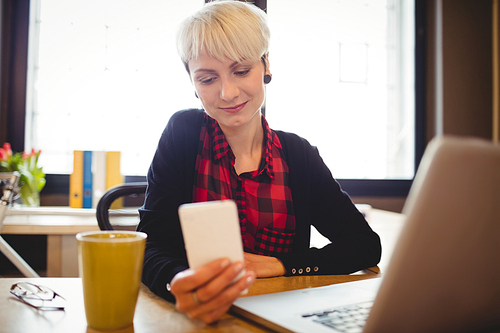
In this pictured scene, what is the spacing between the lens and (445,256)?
1.31ft

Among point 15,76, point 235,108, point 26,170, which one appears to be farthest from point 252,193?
point 15,76

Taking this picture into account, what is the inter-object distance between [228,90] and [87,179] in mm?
1233

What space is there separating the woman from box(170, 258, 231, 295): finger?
0.22 metres

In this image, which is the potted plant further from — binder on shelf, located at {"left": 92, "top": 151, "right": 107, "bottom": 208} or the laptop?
the laptop

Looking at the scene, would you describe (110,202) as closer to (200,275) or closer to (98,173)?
(98,173)

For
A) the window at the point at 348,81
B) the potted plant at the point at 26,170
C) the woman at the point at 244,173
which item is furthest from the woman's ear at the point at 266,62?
the window at the point at 348,81

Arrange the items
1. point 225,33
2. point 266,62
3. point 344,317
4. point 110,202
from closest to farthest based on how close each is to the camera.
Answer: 1. point 344,317
2. point 225,33
3. point 266,62
4. point 110,202

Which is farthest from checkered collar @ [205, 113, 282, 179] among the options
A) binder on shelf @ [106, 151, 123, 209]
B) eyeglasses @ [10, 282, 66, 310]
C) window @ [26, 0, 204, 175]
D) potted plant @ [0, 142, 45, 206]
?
window @ [26, 0, 204, 175]

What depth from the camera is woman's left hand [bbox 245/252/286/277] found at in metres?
0.81

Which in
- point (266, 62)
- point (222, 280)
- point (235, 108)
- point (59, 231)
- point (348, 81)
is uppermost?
point (348, 81)

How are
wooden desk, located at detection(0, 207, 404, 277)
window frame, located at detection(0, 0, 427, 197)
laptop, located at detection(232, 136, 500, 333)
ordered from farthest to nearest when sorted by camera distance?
window frame, located at detection(0, 0, 427, 197)
wooden desk, located at detection(0, 207, 404, 277)
laptop, located at detection(232, 136, 500, 333)

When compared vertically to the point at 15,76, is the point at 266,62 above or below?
below

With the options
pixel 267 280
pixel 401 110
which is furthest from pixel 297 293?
pixel 401 110

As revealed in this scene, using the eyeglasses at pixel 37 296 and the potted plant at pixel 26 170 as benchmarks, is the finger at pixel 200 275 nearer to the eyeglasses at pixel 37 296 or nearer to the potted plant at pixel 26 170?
the eyeglasses at pixel 37 296
